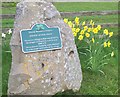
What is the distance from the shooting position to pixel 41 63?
554 cm

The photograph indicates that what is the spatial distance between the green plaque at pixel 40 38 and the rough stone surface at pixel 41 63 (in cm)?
6

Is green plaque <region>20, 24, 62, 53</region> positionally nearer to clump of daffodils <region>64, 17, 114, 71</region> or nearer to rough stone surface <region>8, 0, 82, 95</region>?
rough stone surface <region>8, 0, 82, 95</region>

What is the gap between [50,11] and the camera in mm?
5875

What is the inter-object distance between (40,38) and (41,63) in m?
0.42

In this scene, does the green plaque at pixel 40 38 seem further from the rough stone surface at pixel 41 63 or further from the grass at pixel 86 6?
the grass at pixel 86 6

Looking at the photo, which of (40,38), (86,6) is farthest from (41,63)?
(86,6)

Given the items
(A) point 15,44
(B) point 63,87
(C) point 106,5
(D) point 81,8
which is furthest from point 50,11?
(C) point 106,5

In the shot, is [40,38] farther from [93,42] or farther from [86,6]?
[86,6]

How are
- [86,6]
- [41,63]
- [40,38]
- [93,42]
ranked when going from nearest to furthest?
[41,63] → [40,38] → [93,42] → [86,6]

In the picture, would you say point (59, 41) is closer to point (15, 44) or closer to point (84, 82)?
point (15, 44)

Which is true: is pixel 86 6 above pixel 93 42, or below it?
above

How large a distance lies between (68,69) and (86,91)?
2.38 ft

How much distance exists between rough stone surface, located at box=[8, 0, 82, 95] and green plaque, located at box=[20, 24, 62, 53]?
0.21ft

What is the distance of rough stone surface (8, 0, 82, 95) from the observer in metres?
5.46
